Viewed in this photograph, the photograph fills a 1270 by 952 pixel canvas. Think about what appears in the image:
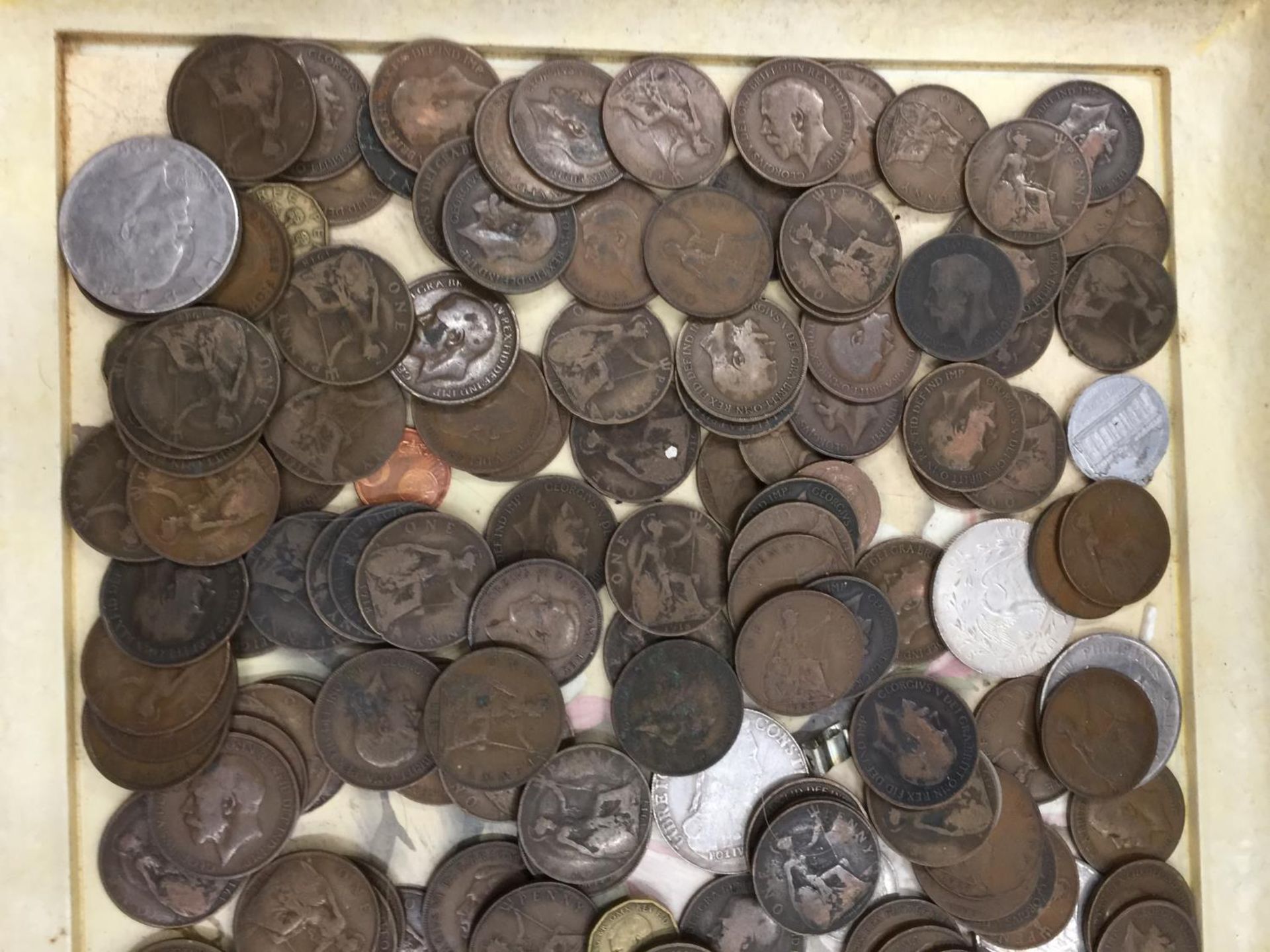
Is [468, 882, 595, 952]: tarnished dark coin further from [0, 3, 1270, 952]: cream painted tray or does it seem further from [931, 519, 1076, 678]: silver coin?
[931, 519, 1076, 678]: silver coin

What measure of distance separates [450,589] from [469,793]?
1.94ft

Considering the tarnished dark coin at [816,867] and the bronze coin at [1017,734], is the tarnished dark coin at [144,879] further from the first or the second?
the bronze coin at [1017,734]

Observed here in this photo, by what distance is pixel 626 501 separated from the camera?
2.50 meters

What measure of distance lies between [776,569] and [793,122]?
51.3 inches

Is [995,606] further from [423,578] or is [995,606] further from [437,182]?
[437,182]

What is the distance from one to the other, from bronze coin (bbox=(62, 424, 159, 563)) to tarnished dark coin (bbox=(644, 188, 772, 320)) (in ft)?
5.13

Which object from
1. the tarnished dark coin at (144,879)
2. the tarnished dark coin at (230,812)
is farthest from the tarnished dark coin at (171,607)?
the tarnished dark coin at (144,879)

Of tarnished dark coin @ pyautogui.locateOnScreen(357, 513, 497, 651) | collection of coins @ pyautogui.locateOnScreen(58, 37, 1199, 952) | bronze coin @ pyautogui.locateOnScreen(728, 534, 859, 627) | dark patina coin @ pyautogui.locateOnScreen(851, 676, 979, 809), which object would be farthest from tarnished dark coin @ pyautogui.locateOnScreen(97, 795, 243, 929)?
dark patina coin @ pyautogui.locateOnScreen(851, 676, 979, 809)

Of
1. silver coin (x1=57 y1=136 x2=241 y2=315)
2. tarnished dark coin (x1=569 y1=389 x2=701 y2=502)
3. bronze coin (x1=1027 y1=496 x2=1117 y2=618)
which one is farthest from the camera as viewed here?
bronze coin (x1=1027 y1=496 x2=1117 y2=618)

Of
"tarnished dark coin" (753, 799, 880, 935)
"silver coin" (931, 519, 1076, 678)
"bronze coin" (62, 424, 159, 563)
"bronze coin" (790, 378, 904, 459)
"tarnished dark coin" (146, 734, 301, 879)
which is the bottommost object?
"tarnished dark coin" (753, 799, 880, 935)

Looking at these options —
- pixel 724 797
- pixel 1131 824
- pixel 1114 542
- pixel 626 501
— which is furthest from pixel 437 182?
pixel 1131 824

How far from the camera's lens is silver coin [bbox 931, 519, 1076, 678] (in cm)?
257

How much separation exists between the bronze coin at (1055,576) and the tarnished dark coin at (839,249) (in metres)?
0.88

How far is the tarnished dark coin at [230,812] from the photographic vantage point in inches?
92.1
